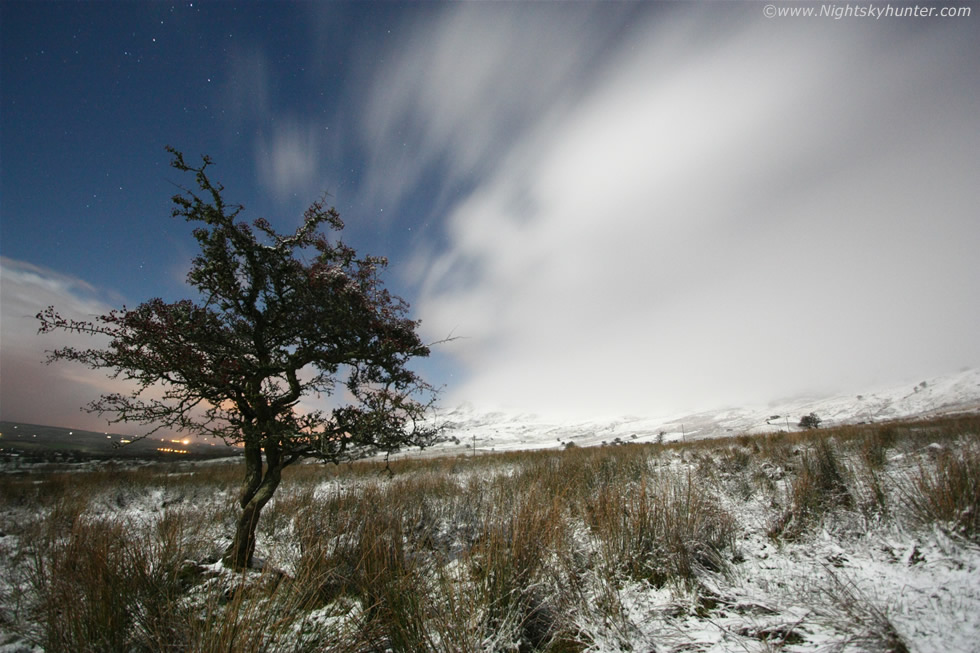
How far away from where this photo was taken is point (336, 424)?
3895 millimetres

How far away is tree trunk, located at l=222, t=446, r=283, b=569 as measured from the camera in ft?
12.4

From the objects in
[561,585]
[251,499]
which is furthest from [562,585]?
[251,499]

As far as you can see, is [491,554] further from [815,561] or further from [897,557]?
[897,557]

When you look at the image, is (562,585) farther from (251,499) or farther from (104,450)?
(104,450)

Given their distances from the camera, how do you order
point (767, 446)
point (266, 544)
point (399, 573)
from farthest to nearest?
point (767, 446) → point (266, 544) → point (399, 573)

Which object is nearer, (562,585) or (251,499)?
(562,585)

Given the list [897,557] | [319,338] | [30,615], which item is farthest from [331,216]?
[897,557]

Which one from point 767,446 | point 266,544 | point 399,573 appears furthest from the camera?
point 767,446

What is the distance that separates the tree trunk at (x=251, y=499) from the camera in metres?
3.78

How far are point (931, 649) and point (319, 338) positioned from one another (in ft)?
17.3

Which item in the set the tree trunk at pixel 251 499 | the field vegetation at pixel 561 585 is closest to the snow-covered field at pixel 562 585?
the field vegetation at pixel 561 585

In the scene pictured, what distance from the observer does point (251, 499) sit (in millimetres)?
3896

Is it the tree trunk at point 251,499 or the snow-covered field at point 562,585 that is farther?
the tree trunk at point 251,499

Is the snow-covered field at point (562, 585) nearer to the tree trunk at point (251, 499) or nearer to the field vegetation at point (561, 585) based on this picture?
the field vegetation at point (561, 585)
